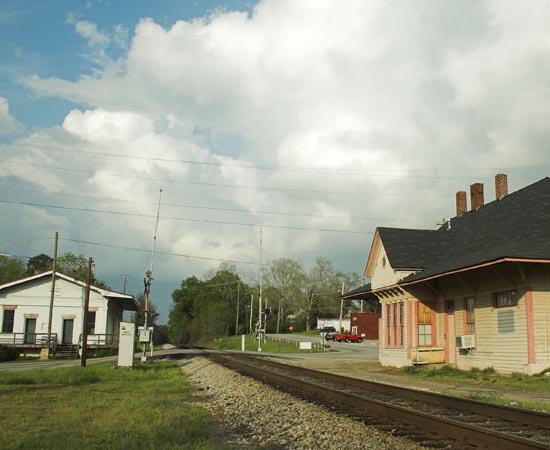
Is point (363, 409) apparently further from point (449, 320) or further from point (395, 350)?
point (395, 350)

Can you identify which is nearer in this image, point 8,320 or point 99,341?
point 99,341

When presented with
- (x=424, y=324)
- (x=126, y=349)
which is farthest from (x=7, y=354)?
(x=424, y=324)

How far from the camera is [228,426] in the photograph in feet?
31.9

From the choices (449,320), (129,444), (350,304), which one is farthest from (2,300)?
(350,304)

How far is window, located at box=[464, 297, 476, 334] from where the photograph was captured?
73.2ft

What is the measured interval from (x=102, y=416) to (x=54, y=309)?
36.4 m

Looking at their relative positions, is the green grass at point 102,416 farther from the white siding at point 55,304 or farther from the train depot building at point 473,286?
the white siding at point 55,304

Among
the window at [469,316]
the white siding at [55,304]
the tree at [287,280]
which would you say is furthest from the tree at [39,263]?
the window at [469,316]

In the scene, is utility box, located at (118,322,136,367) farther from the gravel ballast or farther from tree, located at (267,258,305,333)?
tree, located at (267,258,305,333)

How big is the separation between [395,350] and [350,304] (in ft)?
311

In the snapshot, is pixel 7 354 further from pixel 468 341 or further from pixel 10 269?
pixel 10 269

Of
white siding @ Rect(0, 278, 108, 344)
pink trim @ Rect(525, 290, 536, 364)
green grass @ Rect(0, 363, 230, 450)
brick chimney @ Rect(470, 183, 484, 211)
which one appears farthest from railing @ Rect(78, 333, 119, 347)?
pink trim @ Rect(525, 290, 536, 364)

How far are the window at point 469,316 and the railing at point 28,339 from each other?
2974 cm

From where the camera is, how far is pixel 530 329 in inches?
727
